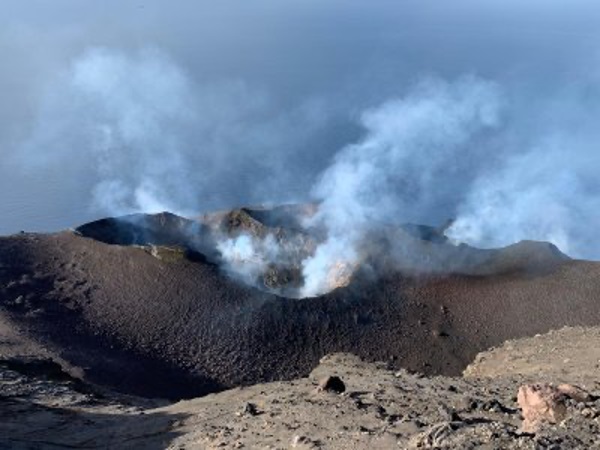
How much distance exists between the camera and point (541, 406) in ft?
43.1

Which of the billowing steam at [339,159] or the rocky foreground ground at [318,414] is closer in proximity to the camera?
the rocky foreground ground at [318,414]

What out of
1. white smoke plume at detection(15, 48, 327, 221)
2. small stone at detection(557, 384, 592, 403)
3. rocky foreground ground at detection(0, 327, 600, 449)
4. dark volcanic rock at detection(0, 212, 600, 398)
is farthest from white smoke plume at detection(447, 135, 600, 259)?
small stone at detection(557, 384, 592, 403)

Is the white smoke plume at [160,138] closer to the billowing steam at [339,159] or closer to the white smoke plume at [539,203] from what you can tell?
the billowing steam at [339,159]

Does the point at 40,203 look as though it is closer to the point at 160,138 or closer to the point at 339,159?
the point at 160,138

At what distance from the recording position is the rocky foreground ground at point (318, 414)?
1256cm

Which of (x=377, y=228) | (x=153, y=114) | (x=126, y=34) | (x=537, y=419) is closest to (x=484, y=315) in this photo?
(x=377, y=228)

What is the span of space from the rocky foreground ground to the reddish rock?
0.03 m

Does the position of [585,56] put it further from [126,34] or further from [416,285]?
[416,285]

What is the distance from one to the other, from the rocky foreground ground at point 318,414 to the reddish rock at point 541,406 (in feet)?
0.11

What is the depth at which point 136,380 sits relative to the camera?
27.5m

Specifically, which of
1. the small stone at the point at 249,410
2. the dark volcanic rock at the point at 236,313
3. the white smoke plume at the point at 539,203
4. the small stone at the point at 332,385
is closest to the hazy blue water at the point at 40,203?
the dark volcanic rock at the point at 236,313

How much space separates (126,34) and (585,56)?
322 ft

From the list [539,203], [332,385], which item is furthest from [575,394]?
[539,203]

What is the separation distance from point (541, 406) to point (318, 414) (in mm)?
4808
